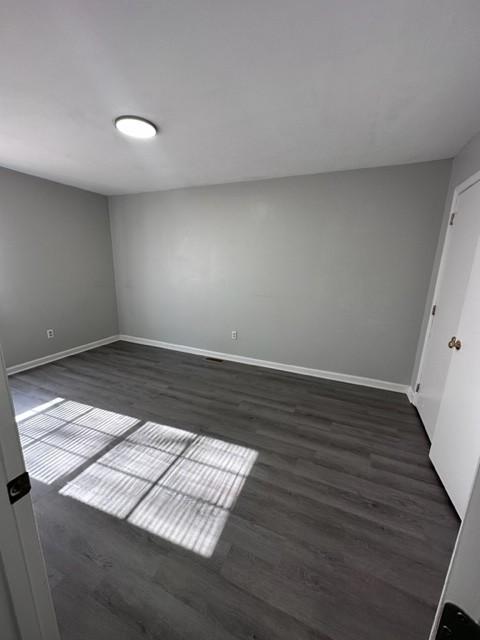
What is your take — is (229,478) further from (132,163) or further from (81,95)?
(132,163)

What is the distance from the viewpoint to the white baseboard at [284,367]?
10.0 ft

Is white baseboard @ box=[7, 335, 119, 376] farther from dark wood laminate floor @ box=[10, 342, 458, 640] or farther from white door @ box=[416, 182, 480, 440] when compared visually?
white door @ box=[416, 182, 480, 440]

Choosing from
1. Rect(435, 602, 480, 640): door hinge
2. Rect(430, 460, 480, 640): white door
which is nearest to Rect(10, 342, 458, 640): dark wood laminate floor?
Rect(430, 460, 480, 640): white door

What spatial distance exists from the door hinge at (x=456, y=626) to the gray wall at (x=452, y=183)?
2.53 m

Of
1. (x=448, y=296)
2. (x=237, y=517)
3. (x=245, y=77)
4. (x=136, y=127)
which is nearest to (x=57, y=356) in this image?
(x=136, y=127)

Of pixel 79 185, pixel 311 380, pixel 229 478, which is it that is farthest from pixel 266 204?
pixel 229 478

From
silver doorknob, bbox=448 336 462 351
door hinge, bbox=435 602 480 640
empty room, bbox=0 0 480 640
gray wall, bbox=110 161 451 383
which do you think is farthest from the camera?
gray wall, bbox=110 161 451 383

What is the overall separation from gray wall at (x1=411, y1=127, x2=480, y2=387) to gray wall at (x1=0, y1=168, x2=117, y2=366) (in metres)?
4.62

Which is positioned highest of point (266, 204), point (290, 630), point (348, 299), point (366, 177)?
point (366, 177)

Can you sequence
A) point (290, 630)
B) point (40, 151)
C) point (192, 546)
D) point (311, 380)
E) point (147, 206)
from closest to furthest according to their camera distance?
point (290, 630), point (192, 546), point (40, 151), point (311, 380), point (147, 206)

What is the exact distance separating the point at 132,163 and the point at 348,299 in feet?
9.44

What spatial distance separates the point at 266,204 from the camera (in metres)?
3.22

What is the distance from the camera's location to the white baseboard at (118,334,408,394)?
120 inches

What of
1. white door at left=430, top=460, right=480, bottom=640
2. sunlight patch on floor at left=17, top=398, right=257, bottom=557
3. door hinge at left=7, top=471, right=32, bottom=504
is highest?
door hinge at left=7, top=471, right=32, bottom=504
